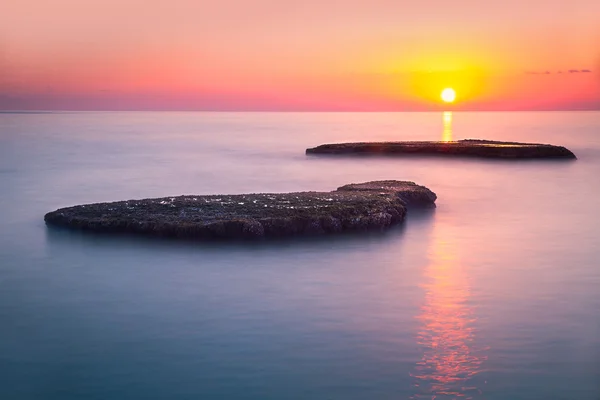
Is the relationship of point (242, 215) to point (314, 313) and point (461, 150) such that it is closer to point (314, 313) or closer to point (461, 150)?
point (314, 313)

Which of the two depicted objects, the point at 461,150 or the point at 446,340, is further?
the point at 461,150

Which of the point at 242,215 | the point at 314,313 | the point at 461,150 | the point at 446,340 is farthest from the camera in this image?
the point at 461,150

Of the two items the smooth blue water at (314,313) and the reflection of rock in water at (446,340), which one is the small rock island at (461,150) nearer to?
the smooth blue water at (314,313)

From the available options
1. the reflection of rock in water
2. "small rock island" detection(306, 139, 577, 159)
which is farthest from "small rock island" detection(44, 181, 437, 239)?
"small rock island" detection(306, 139, 577, 159)

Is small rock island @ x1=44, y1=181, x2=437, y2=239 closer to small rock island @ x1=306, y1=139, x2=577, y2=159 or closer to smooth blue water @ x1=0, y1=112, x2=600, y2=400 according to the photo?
smooth blue water @ x1=0, y1=112, x2=600, y2=400

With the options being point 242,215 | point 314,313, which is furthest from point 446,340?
point 242,215

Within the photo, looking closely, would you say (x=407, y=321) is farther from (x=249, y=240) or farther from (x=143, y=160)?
(x=143, y=160)
